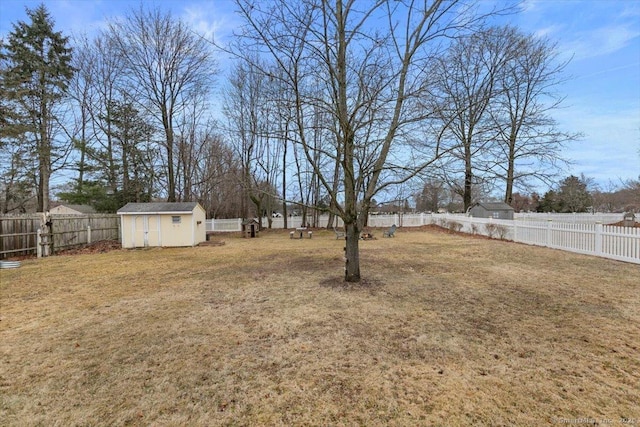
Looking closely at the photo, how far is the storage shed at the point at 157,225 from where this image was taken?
1360cm

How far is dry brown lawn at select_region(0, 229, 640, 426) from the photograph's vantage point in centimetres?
209

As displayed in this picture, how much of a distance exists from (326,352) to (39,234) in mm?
12662

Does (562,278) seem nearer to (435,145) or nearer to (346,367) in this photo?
(435,145)

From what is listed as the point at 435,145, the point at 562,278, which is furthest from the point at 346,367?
the point at 562,278

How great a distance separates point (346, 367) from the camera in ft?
8.71

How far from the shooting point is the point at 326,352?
296 cm

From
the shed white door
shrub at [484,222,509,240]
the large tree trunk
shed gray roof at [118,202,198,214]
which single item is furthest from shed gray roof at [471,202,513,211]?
the shed white door

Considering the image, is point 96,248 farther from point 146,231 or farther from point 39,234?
point 39,234

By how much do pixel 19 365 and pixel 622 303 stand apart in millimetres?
7173

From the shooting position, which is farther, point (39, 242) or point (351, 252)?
point (39, 242)

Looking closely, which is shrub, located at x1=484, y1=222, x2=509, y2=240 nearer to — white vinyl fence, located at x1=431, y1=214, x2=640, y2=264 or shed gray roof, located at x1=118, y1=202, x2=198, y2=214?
white vinyl fence, located at x1=431, y1=214, x2=640, y2=264

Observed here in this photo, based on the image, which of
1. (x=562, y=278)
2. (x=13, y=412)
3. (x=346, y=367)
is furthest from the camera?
(x=562, y=278)

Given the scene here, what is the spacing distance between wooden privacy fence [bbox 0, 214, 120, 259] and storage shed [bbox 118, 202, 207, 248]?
58.1 inches

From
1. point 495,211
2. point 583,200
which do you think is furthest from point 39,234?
point 583,200
